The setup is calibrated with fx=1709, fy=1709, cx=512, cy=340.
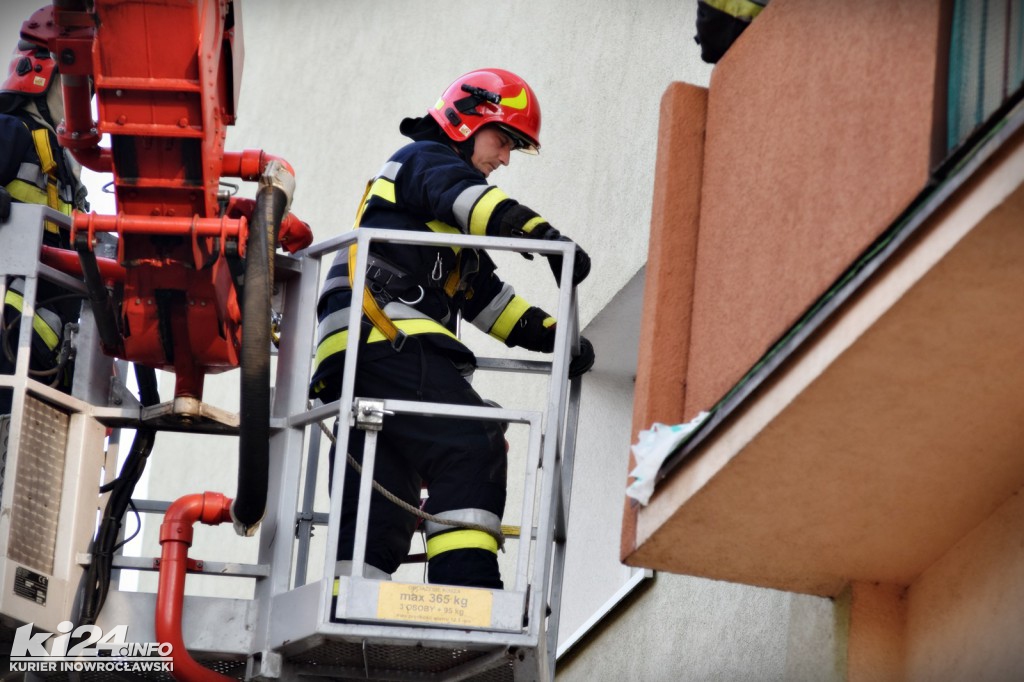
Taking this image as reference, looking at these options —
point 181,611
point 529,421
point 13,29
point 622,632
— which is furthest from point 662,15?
point 13,29

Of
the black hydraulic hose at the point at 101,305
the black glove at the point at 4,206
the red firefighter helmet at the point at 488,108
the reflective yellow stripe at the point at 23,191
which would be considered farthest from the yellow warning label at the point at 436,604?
the reflective yellow stripe at the point at 23,191

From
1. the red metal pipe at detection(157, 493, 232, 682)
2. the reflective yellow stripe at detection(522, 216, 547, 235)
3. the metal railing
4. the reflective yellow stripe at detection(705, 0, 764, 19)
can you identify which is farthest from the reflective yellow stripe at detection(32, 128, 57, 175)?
the metal railing

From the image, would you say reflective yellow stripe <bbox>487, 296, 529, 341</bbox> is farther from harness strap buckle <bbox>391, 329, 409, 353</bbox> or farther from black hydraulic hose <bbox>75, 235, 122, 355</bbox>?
black hydraulic hose <bbox>75, 235, 122, 355</bbox>

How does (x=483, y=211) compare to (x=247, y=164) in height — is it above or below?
below

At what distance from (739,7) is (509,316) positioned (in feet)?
4.92

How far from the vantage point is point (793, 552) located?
5383 mm

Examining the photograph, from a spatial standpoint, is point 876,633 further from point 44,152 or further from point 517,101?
point 44,152

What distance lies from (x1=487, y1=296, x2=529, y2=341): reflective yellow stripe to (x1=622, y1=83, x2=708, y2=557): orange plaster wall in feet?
3.47

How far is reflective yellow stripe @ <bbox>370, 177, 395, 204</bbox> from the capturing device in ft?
20.1

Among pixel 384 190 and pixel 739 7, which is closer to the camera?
pixel 739 7

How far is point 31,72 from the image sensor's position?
6.79 meters

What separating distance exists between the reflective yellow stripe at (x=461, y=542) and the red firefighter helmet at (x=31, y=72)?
8.58 ft

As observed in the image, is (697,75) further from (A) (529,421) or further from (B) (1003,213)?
(B) (1003,213)

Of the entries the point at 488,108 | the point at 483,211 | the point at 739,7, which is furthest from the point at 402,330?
the point at 739,7
